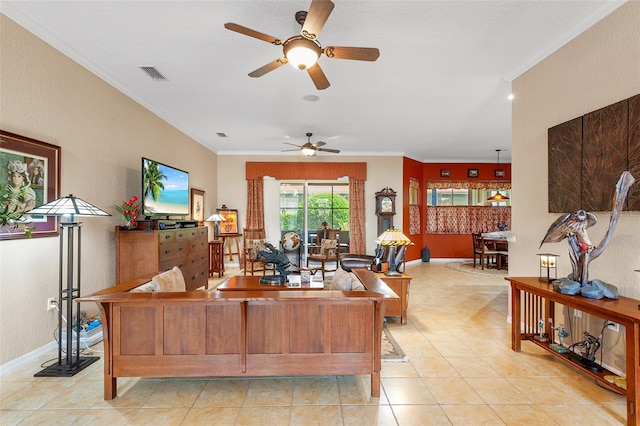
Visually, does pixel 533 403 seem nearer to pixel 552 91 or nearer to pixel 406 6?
pixel 552 91

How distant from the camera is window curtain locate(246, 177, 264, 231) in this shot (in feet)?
24.9

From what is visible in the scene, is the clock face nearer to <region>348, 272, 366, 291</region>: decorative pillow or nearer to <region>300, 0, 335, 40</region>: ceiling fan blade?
<region>348, 272, 366, 291</region>: decorative pillow

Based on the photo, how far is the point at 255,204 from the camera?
7.61m

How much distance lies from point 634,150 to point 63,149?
4.80 metres

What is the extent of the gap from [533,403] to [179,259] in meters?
4.00

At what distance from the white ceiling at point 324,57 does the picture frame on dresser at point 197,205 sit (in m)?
1.39

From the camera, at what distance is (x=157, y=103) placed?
14.6 feet

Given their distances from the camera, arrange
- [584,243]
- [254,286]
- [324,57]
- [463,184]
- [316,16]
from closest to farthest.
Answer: [316,16], [584,243], [324,57], [254,286], [463,184]

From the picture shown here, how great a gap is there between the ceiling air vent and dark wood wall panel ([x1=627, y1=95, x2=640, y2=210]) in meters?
4.31

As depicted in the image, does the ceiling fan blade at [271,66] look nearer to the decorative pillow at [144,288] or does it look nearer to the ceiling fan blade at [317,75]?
the ceiling fan blade at [317,75]

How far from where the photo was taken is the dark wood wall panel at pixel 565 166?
274 cm

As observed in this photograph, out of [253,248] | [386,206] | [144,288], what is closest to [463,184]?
[386,206]

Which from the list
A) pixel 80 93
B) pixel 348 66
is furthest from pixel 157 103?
pixel 348 66

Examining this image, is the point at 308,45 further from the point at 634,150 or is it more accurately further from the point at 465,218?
the point at 465,218
